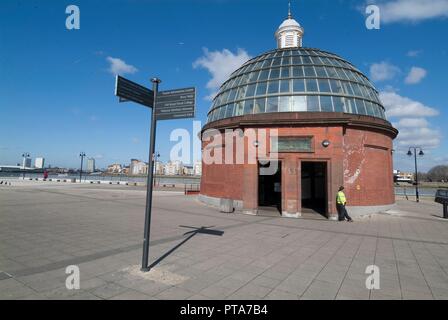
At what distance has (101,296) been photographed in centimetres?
462

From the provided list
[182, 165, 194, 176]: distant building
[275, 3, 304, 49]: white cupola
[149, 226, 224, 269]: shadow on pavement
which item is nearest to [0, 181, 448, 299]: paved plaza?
[149, 226, 224, 269]: shadow on pavement

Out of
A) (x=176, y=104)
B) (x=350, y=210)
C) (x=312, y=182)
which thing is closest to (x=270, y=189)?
(x=312, y=182)

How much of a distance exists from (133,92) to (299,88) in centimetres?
1521

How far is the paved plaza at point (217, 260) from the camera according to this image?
198 inches

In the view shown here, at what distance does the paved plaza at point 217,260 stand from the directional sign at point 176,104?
12.0 feet

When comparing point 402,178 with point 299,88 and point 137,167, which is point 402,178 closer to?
point 137,167

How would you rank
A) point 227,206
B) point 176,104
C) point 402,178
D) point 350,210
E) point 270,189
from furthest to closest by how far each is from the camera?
point 402,178 < point 270,189 < point 227,206 < point 350,210 < point 176,104

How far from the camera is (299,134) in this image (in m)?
15.9

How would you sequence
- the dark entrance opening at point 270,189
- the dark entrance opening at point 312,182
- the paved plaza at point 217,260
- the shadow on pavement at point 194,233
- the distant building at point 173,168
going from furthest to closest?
1. the distant building at point 173,168
2. the dark entrance opening at point 312,182
3. the dark entrance opening at point 270,189
4. the shadow on pavement at point 194,233
5. the paved plaza at point 217,260

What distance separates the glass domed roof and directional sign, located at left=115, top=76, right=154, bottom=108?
13.2 metres

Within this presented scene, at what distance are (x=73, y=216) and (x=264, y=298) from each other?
12208 mm

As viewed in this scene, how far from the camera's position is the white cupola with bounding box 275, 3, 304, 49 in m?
26.1

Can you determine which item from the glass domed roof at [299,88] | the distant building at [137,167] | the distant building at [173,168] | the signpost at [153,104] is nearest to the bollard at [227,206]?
the glass domed roof at [299,88]

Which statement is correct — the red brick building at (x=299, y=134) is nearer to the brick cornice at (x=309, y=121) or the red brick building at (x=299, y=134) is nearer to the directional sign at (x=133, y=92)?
the brick cornice at (x=309, y=121)
